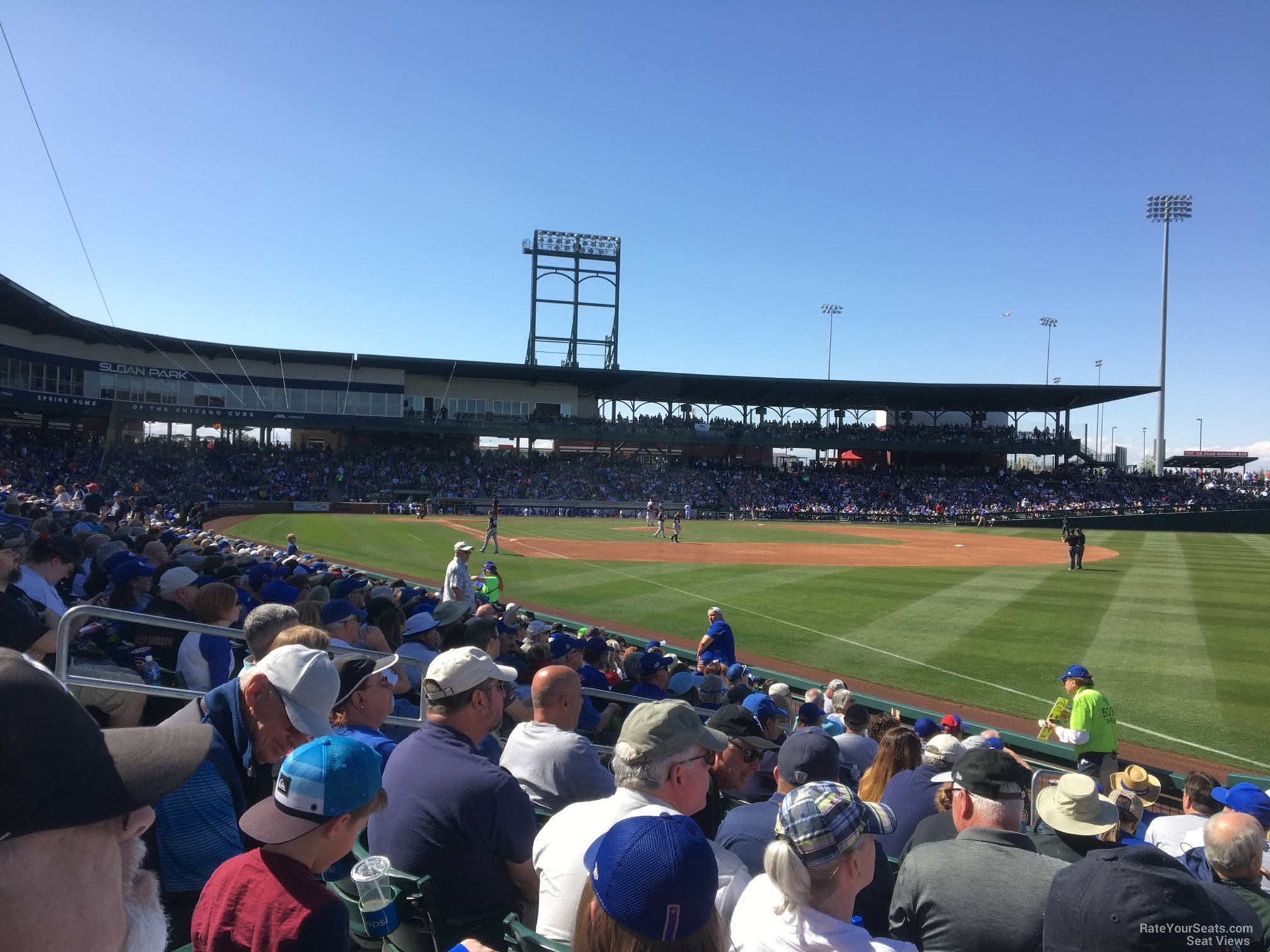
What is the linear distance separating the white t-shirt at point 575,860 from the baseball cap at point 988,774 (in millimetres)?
1221

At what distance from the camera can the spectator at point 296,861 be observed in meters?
2.16

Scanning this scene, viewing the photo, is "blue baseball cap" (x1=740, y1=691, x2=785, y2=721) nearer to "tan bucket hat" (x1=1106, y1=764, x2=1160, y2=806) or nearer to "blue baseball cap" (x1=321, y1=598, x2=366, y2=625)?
"blue baseball cap" (x1=321, y1=598, x2=366, y2=625)

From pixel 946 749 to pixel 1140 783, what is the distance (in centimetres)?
355

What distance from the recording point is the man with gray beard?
A: 1.28 m

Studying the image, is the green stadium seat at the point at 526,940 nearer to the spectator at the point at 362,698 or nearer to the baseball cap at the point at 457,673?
the baseball cap at the point at 457,673

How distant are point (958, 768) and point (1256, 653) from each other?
52.9 ft

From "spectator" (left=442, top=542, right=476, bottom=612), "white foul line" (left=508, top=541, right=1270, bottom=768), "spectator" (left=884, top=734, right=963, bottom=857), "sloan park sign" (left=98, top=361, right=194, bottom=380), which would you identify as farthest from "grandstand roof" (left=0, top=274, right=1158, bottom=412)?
"spectator" (left=884, top=734, right=963, bottom=857)

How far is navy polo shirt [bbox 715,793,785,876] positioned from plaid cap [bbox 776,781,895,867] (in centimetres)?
95

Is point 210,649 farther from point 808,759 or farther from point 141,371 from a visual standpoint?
point 141,371

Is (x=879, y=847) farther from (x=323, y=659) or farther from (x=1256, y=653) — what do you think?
(x=1256, y=653)

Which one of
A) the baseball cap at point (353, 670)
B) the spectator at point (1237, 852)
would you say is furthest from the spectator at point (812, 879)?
the spectator at point (1237, 852)

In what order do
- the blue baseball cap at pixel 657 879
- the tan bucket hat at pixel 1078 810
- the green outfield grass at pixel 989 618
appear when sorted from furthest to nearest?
the green outfield grass at pixel 989 618 → the tan bucket hat at pixel 1078 810 → the blue baseball cap at pixel 657 879

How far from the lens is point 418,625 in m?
7.73

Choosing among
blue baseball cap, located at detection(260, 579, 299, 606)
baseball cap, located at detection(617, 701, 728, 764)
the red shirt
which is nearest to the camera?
the red shirt
